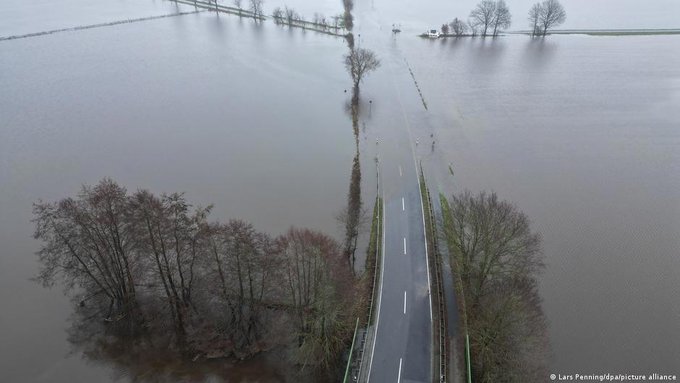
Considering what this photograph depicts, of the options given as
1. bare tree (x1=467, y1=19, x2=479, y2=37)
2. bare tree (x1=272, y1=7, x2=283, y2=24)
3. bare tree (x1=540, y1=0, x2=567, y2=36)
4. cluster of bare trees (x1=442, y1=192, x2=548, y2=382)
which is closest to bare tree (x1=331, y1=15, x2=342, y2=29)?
bare tree (x1=272, y1=7, x2=283, y2=24)

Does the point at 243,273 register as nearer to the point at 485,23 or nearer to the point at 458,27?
the point at 458,27

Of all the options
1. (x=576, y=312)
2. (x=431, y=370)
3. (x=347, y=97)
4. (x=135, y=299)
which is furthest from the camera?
(x=347, y=97)

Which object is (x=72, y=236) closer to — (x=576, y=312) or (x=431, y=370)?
(x=431, y=370)

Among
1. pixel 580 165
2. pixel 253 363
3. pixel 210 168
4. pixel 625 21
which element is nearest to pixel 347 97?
pixel 210 168

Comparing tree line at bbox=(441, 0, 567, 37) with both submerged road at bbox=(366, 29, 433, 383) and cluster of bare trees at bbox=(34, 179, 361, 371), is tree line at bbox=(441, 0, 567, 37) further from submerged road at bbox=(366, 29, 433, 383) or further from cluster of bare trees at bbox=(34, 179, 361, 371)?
cluster of bare trees at bbox=(34, 179, 361, 371)

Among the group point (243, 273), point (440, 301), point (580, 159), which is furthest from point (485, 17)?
point (243, 273)
